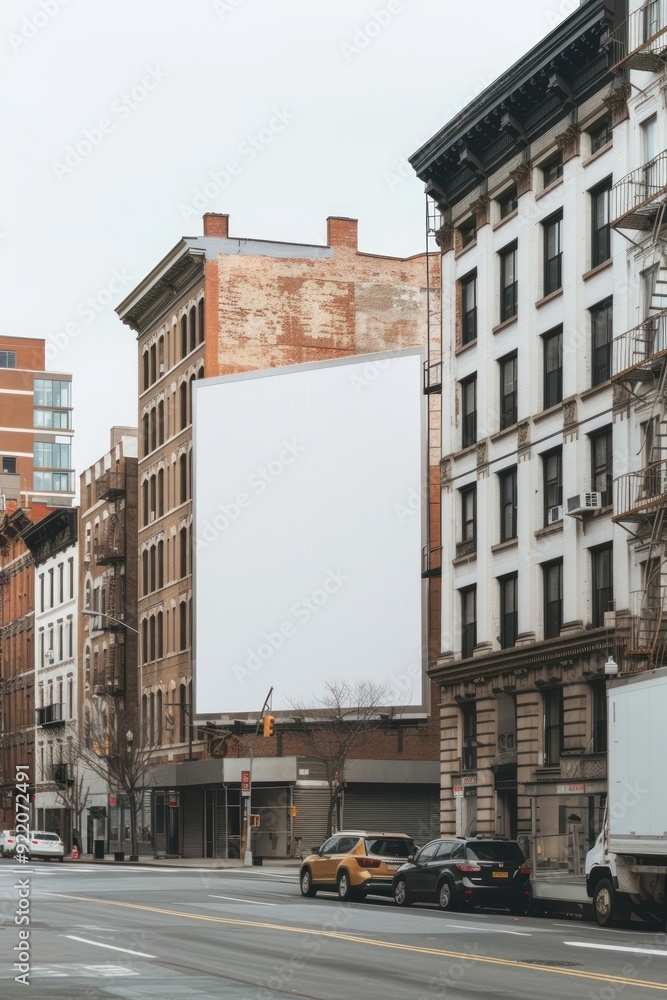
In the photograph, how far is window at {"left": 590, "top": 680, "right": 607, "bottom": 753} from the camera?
40594 millimetres

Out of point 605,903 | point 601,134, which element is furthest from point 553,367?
point 605,903

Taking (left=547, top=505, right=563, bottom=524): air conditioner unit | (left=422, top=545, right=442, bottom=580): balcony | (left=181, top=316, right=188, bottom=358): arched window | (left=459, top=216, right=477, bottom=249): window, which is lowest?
(left=422, top=545, right=442, bottom=580): balcony

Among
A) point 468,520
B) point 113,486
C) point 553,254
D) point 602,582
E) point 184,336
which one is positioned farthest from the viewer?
point 113,486

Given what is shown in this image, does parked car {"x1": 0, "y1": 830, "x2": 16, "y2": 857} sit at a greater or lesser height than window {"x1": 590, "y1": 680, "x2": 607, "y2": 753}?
lesser

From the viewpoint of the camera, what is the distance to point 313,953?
1984 centimetres

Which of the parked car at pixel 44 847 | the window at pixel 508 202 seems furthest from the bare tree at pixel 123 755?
the window at pixel 508 202

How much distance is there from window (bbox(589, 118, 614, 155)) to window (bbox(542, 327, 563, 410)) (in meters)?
4.99

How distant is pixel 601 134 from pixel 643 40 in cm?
340

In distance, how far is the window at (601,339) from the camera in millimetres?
42094

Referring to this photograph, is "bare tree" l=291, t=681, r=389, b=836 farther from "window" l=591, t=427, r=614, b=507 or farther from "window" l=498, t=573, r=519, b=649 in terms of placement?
"window" l=591, t=427, r=614, b=507

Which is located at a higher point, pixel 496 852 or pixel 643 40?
pixel 643 40

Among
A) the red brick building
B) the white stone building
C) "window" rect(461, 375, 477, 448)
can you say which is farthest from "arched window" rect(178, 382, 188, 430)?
"window" rect(461, 375, 477, 448)

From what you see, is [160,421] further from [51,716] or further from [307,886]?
[307,886]

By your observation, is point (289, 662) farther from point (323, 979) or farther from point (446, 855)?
point (323, 979)
